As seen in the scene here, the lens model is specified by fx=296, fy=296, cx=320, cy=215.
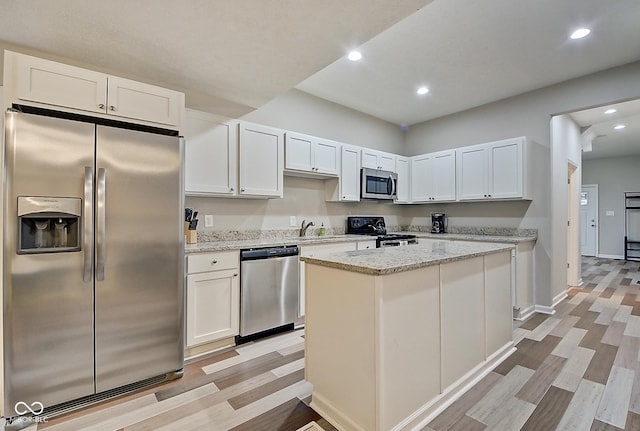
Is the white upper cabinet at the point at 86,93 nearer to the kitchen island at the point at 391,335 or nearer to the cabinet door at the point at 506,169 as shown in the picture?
the kitchen island at the point at 391,335

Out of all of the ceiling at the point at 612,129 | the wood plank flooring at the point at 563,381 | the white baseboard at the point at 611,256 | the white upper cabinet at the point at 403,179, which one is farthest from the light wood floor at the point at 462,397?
the white baseboard at the point at 611,256

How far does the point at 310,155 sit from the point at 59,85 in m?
2.40

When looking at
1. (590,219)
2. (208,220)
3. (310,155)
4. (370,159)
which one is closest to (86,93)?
(208,220)

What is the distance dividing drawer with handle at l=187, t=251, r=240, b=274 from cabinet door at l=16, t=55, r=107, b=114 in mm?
1277

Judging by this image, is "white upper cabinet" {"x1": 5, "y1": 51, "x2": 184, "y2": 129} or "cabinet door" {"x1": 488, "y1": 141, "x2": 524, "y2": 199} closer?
"white upper cabinet" {"x1": 5, "y1": 51, "x2": 184, "y2": 129}

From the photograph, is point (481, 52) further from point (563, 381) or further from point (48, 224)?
point (48, 224)

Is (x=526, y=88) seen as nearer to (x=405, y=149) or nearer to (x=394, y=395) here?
(x=405, y=149)

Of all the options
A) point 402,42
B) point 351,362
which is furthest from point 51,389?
point 402,42

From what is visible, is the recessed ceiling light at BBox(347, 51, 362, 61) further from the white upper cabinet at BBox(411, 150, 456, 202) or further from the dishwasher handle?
the white upper cabinet at BBox(411, 150, 456, 202)

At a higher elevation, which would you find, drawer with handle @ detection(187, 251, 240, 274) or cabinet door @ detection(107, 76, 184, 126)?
cabinet door @ detection(107, 76, 184, 126)

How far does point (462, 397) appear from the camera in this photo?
1983mm

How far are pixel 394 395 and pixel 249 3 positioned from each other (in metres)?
2.37

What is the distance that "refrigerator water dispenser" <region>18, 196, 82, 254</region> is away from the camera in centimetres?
177

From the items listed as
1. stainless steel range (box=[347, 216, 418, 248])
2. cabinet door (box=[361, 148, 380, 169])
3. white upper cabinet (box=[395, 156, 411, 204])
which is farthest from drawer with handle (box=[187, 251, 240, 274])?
white upper cabinet (box=[395, 156, 411, 204])
